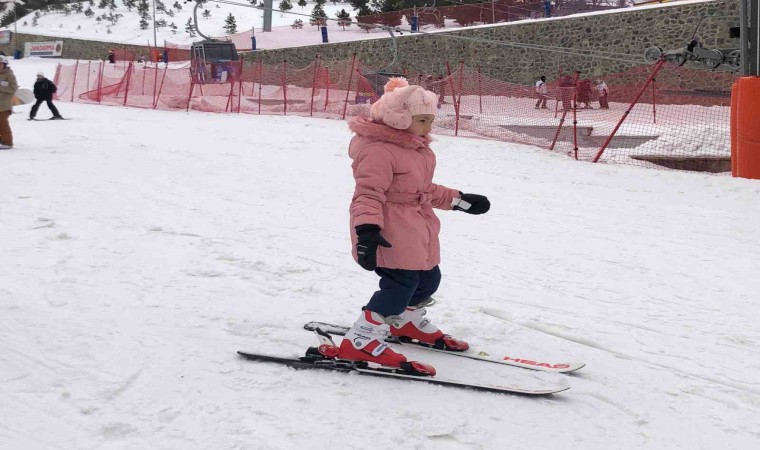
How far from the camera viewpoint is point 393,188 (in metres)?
3.23

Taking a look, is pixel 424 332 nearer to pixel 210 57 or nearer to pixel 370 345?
pixel 370 345

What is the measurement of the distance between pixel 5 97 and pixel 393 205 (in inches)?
383

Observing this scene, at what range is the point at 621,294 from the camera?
4832mm

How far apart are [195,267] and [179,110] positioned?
16.5 metres

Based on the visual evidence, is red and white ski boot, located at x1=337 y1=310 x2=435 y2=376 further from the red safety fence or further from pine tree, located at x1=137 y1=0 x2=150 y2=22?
pine tree, located at x1=137 y1=0 x2=150 y2=22

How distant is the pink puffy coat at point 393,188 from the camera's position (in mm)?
3135

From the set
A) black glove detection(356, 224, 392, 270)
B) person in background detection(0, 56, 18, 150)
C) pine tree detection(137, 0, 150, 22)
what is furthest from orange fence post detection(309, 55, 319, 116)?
pine tree detection(137, 0, 150, 22)

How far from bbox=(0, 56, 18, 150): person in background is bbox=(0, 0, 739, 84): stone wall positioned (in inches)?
383

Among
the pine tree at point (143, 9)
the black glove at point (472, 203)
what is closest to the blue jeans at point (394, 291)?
the black glove at point (472, 203)

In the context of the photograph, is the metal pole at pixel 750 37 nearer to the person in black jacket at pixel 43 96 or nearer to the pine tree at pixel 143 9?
the person in black jacket at pixel 43 96

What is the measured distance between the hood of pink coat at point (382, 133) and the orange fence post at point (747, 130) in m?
7.66

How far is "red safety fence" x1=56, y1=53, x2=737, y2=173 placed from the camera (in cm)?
1274

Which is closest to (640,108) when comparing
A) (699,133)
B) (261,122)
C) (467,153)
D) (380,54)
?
(699,133)

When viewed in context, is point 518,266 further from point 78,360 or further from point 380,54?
point 380,54
